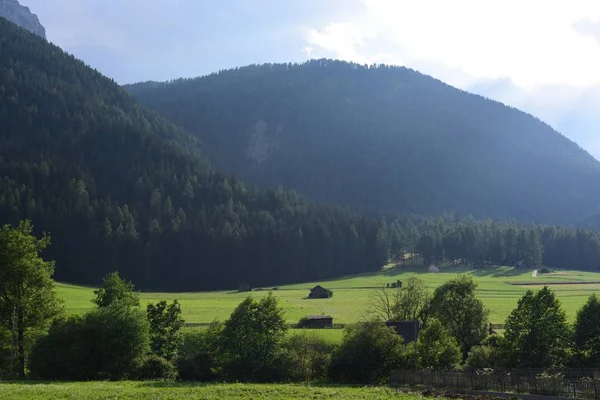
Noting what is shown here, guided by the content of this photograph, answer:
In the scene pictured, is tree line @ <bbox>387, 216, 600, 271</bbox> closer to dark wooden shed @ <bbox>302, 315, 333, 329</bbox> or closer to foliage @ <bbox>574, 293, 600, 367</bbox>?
dark wooden shed @ <bbox>302, 315, 333, 329</bbox>

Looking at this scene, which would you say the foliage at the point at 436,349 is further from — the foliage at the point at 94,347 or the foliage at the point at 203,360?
the foliage at the point at 94,347

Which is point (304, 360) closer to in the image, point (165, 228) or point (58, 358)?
point (58, 358)

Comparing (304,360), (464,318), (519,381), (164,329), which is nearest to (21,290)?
(164,329)

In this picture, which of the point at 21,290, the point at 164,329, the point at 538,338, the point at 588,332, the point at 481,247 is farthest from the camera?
the point at 481,247

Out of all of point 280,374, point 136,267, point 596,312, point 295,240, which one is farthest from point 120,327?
point 295,240

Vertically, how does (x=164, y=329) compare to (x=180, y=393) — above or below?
above

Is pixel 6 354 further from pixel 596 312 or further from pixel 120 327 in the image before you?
pixel 596 312

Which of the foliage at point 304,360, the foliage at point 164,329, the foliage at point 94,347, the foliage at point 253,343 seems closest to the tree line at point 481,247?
the foliage at point 304,360

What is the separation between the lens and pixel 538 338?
165 feet

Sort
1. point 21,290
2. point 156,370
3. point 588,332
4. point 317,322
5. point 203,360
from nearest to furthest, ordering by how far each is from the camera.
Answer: point 588,332 → point 156,370 → point 21,290 → point 203,360 → point 317,322

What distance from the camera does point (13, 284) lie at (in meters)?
52.7

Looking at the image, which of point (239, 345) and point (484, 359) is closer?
point (484, 359)

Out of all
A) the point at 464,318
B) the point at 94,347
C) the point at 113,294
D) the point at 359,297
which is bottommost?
the point at 359,297

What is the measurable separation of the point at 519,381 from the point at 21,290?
46.4m
